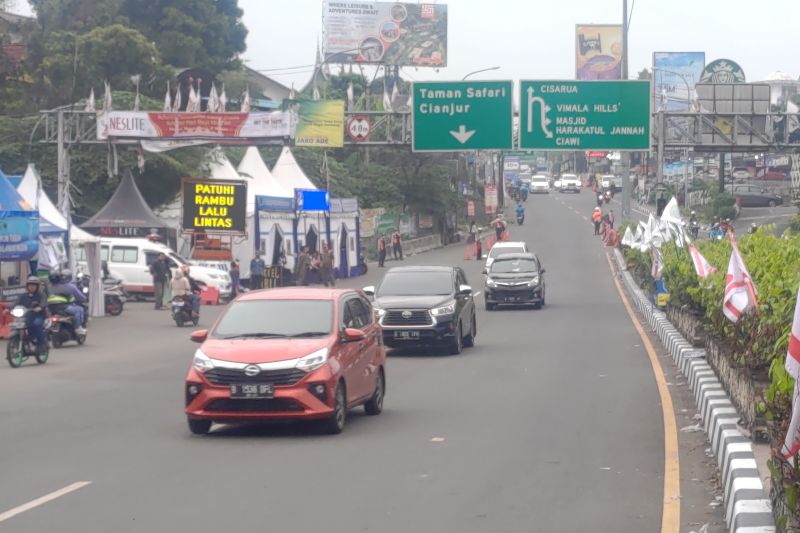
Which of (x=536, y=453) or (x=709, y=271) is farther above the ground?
(x=709, y=271)

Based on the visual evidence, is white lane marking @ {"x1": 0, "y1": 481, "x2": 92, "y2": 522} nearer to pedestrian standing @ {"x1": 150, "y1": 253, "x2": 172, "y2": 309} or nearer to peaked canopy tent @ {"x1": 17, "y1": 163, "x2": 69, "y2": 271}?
peaked canopy tent @ {"x1": 17, "y1": 163, "x2": 69, "y2": 271}

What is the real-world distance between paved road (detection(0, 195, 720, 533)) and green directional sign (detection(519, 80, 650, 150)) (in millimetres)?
14597

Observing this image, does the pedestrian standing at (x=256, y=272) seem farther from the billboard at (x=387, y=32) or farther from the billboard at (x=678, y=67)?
the billboard at (x=678, y=67)

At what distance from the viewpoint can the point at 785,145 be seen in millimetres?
35062

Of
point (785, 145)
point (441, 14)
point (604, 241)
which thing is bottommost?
point (604, 241)

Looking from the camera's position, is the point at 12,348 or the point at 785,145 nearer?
the point at 12,348

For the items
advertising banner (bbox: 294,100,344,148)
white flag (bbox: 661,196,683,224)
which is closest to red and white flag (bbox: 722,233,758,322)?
white flag (bbox: 661,196,683,224)

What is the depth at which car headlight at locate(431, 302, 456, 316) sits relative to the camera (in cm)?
2309

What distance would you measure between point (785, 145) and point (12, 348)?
23102mm

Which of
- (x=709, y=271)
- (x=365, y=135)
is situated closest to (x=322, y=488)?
(x=709, y=271)

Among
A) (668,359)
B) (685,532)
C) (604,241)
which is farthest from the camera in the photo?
(604,241)

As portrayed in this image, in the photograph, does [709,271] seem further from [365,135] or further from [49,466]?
[365,135]

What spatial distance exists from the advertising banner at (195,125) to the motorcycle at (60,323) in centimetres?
1144

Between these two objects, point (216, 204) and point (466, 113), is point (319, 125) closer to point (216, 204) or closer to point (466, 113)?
point (466, 113)
